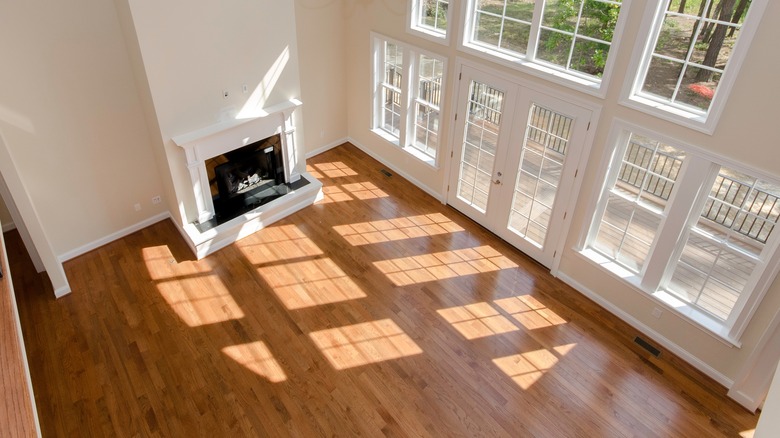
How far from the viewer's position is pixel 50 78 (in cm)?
508

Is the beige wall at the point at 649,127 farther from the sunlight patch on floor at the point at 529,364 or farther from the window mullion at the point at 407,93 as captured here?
the sunlight patch on floor at the point at 529,364

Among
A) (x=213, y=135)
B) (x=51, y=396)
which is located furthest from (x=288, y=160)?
(x=51, y=396)

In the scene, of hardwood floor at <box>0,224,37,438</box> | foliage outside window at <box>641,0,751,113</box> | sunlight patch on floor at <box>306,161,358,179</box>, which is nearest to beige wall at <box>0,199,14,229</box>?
sunlight patch on floor at <box>306,161,358,179</box>

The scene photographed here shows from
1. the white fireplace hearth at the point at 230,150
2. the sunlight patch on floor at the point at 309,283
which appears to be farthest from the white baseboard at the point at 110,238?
the sunlight patch on floor at the point at 309,283

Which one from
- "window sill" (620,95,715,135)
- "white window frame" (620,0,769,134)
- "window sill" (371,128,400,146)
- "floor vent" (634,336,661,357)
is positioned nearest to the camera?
"white window frame" (620,0,769,134)

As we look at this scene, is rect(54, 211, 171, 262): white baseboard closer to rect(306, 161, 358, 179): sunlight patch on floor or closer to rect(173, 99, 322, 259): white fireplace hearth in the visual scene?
rect(173, 99, 322, 259): white fireplace hearth

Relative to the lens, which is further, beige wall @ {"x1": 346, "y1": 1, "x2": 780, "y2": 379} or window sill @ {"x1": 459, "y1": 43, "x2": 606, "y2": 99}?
window sill @ {"x1": 459, "y1": 43, "x2": 606, "y2": 99}

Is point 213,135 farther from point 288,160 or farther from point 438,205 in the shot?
point 438,205

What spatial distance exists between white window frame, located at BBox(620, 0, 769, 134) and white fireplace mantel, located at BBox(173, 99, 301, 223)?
13.7 feet

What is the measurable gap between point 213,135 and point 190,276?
177 cm

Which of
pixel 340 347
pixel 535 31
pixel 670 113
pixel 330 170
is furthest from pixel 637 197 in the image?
pixel 330 170

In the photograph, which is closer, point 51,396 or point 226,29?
point 51,396

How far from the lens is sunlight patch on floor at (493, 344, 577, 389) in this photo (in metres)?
4.82

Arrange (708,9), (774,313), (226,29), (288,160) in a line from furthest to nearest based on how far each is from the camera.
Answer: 1. (288,160)
2. (226,29)
3. (774,313)
4. (708,9)
